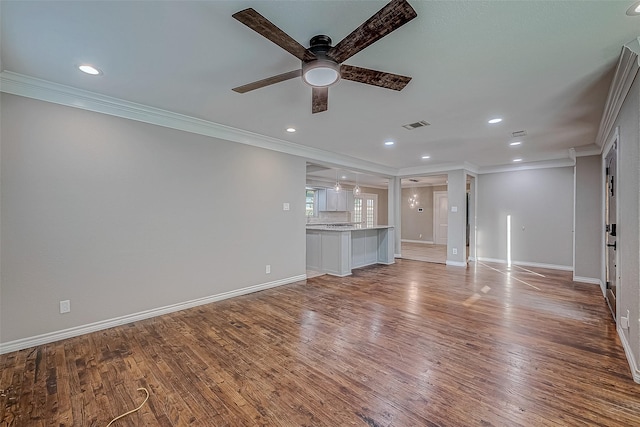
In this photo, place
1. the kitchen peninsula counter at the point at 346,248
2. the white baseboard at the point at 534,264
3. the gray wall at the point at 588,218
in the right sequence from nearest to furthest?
1. the gray wall at the point at 588,218
2. the kitchen peninsula counter at the point at 346,248
3. the white baseboard at the point at 534,264

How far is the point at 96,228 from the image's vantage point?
3.00 meters

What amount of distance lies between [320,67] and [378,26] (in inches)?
19.1

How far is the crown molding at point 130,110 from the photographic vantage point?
2.58 metres

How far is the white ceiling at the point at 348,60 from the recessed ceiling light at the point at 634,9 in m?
0.03

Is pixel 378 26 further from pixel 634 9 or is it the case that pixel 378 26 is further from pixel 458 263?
pixel 458 263

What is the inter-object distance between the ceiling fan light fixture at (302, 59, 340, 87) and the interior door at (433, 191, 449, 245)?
9.85m

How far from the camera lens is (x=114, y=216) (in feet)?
10.2

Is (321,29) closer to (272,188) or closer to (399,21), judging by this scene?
(399,21)

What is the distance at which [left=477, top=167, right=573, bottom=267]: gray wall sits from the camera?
623cm

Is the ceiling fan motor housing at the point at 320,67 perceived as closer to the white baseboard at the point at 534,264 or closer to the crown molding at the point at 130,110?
the crown molding at the point at 130,110

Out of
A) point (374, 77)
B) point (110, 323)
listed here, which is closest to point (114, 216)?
point (110, 323)

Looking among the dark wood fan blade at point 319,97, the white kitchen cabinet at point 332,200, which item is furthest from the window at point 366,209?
the dark wood fan blade at point 319,97

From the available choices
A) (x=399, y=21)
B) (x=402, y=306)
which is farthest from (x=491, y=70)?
(x=402, y=306)

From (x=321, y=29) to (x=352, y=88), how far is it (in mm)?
909
